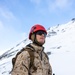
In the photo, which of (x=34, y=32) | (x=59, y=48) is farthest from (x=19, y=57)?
(x=59, y=48)

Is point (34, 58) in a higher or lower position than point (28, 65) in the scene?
higher

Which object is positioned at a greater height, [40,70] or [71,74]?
[71,74]

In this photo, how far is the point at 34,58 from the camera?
6523 mm

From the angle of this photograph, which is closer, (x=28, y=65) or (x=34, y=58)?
(x=28, y=65)

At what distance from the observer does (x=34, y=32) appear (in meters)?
6.76

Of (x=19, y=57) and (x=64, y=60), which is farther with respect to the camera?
(x=64, y=60)

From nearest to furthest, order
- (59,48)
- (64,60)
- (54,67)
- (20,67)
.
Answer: (20,67)
(54,67)
(64,60)
(59,48)

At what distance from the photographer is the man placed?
634 cm

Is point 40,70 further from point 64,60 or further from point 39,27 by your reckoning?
A: point 64,60

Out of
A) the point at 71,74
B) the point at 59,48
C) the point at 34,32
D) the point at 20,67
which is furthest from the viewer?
the point at 59,48

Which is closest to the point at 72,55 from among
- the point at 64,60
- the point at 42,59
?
the point at 64,60

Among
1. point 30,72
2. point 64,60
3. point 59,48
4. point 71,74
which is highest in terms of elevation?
Result: point 59,48

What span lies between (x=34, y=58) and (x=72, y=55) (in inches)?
5927

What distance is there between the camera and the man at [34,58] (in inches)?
250
